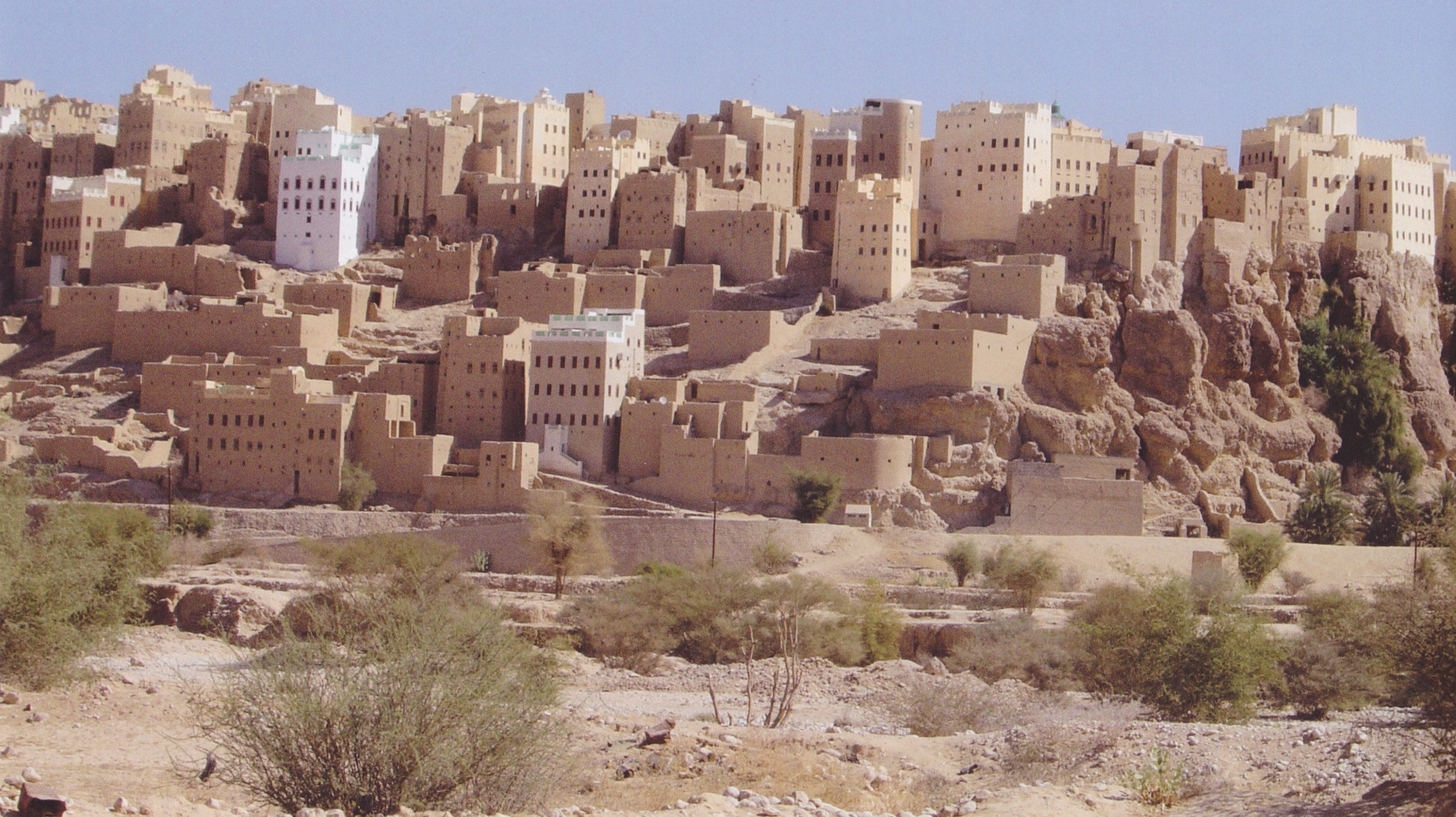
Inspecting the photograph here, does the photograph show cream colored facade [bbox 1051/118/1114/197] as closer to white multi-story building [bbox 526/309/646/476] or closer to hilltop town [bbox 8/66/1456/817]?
hilltop town [bbox 8/66/1456/817]

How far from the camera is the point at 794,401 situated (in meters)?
53.2

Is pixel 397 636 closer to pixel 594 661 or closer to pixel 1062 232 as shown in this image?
pixel 594 661

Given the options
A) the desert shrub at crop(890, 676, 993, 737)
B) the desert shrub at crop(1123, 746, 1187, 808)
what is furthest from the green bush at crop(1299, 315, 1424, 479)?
the desert shrub at crop(1123, 746, 1187, 808)

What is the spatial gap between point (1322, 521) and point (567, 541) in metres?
18.5

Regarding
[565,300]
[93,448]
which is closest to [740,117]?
[565,300]

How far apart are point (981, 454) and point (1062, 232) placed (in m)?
10.5

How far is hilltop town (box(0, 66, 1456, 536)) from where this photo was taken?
52.1m

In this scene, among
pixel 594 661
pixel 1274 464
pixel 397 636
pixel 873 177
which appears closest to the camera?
pixel 397 636

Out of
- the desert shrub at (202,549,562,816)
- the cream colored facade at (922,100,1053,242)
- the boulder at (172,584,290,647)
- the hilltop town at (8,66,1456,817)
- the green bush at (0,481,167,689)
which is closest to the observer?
the desert shrub at (202,549,562,816)

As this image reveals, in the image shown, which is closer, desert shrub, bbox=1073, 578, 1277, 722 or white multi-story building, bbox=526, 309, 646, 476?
desert shrub, bbox=1073, 578, 1277, 722

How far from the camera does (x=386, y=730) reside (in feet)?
68.9

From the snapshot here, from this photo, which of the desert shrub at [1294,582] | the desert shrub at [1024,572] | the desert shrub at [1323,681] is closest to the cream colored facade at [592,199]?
the desert shrub at [1024,572]

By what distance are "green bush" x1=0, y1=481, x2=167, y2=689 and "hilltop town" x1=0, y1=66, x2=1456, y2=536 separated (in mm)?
16515

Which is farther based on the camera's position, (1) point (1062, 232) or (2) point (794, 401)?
(1) point (1062, 232)
